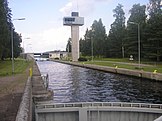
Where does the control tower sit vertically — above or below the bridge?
above

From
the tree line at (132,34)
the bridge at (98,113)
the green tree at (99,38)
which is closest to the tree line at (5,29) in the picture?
the tree line at (132,34)

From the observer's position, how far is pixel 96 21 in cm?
12750

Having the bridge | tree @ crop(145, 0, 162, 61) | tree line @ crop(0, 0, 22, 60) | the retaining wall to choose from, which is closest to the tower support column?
tree line @ crop(0, 0, 22, 60)

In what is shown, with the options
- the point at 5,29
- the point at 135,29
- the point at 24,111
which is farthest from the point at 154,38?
the point at 24,111

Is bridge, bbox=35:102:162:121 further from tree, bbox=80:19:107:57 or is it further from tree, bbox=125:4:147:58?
tree, bbox=80:19:107:57

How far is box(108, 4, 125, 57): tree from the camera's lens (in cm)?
9916

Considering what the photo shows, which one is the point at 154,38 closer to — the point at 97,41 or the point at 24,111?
the point at 97,41

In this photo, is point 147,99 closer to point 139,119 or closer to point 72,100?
point 72,100

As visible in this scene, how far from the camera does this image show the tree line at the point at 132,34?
68.0 metres

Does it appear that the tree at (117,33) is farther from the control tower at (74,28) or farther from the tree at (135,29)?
the control tower at (74,28)

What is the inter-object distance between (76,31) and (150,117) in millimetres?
105343

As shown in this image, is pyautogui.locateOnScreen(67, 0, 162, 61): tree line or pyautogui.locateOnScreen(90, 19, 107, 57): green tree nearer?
pyautogui.locateOnScreen(67, 0, 162, 61): tree line

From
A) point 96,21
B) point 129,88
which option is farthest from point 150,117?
point 96,21

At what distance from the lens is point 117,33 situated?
100m
